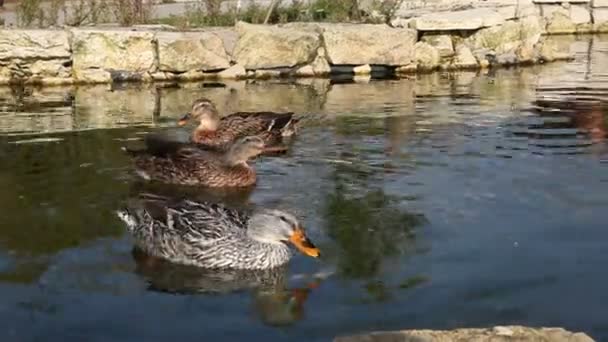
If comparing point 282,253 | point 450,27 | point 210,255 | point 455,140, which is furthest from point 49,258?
point 450,27

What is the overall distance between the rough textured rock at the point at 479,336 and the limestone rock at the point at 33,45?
14086mm

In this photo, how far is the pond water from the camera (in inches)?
248

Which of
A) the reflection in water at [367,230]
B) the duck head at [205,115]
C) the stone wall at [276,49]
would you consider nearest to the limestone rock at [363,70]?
the stone wall at [276,49]

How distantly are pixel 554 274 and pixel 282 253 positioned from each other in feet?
5.95

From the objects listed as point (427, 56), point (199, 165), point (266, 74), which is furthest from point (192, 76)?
point (199, 165)

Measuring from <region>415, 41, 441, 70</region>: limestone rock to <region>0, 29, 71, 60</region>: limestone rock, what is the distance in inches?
264

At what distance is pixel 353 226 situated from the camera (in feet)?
26.9

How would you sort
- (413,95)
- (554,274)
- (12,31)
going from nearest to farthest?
(554,274) → (413,95) → (12,31)

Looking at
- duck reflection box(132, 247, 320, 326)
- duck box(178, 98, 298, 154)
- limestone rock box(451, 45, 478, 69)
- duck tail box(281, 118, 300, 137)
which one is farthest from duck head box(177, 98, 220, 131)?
limestone rock box(451, 45, 478, 69)

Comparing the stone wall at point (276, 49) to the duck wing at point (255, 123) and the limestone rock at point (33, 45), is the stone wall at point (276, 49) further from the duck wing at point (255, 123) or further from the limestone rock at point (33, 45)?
the duck wing at point (255, 123)

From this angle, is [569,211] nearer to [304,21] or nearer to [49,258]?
[49,258]

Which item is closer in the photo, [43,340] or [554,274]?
[43,340]

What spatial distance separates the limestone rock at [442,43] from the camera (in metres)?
21.0

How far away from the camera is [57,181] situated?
9883mm
